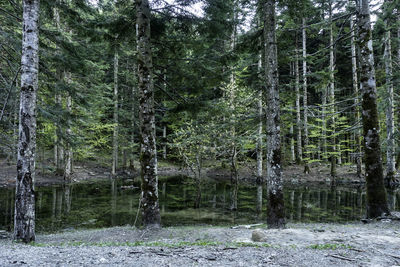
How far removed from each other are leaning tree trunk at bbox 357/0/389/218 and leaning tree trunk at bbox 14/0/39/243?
10029 mm

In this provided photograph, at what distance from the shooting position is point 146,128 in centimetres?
834

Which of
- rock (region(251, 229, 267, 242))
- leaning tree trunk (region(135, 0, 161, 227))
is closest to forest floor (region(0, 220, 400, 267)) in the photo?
rock (region(251, 229, 267, 242))

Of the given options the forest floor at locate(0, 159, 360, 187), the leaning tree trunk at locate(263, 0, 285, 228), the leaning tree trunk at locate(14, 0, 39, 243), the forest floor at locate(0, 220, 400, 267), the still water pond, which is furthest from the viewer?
the forest floor at locate(0, 159, 360, 187)

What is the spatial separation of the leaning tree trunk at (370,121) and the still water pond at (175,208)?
80.1 inches

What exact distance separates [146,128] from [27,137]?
3156 mm

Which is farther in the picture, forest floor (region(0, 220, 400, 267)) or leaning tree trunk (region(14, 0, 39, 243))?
leaning tree trunk (region(14, 0, 39, 243))

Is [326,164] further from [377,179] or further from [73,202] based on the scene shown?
[73,202]

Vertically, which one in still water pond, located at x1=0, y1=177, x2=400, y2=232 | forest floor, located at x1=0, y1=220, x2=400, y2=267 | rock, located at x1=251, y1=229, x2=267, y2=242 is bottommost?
still water pond, located at x1=0, y1=177, x2=400, y2=232

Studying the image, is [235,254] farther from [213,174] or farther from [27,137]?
[213,174]

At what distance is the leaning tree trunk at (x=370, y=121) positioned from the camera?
8.81 meters

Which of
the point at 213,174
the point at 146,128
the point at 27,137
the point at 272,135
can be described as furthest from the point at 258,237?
the point at 213,174

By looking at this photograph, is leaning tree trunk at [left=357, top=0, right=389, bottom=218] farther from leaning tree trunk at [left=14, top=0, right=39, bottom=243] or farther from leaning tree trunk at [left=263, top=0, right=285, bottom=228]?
leaning tree trunk at [left=14, top=0, right=39, bottom=243]

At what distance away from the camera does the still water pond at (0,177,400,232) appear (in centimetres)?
1061

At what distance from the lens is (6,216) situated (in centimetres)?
1082
